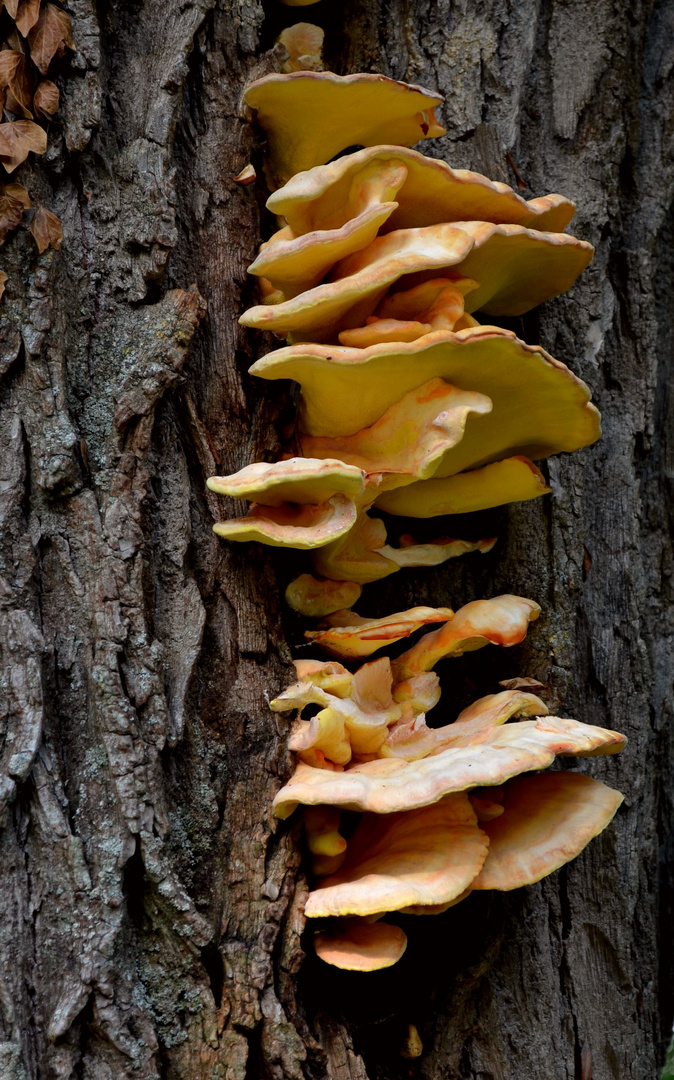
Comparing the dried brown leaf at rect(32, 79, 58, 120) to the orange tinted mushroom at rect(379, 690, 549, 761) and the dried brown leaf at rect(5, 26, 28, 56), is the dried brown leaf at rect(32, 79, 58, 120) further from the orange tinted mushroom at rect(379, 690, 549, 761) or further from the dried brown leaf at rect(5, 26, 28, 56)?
the orange tinted mushroom at rect(379, 690, 549, 761)

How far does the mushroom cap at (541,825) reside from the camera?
84.2 inches

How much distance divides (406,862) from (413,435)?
114cm

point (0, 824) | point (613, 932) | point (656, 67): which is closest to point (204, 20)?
point (656, 67)

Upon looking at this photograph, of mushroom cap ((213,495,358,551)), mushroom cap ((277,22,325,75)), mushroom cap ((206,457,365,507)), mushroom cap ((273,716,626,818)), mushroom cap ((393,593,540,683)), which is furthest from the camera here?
mushroom cap ((277,22,325,75))

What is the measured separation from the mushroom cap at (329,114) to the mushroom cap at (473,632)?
1529 mm

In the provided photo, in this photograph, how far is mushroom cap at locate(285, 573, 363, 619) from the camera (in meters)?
2.49

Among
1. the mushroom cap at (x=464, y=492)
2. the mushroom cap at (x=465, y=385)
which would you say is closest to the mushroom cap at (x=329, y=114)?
the mushroom cap at (x=465, y=385)

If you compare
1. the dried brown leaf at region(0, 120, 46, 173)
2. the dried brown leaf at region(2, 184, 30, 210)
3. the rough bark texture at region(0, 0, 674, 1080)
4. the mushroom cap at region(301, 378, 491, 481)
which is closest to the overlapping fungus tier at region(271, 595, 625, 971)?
the rough bark texture at region(0, 0, 674, 1080)

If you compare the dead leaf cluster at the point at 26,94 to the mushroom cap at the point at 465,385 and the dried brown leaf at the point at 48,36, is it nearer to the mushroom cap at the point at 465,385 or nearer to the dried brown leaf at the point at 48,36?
the dried brown leaf at the point at 48,36

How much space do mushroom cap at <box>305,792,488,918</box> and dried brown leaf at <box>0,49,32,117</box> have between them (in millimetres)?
2285

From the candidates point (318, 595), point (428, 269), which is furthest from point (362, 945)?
point (428, 269)

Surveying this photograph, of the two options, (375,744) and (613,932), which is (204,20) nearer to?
(375,744)

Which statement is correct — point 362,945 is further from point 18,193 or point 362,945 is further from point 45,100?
→ point 45,100

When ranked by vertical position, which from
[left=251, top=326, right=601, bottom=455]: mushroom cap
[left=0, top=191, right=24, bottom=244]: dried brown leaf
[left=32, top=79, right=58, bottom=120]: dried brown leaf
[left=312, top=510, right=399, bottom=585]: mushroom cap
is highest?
[left=32, top=79, right=58, bottom=120]: dried brown leaf
